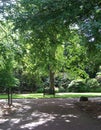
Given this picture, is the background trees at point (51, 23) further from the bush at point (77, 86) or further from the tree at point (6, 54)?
the bush at point (77, 86)

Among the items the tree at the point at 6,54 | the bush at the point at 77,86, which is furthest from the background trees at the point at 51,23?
the bush at the point at 77,86

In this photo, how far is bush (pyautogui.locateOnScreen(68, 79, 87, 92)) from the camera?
42719 mm

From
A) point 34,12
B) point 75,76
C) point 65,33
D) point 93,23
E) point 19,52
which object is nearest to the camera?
point 93,23

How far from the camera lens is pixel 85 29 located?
1080 centimetres

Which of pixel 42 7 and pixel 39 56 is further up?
pixel 42 7

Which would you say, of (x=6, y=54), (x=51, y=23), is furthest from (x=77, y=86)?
(x=51, y=23)

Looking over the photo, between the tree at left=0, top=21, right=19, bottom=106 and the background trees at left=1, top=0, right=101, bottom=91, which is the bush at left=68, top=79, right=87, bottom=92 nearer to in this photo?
the tree at left=0, top=21, right=19, bottom=106

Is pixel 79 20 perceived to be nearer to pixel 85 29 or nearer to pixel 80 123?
pixel 85 29

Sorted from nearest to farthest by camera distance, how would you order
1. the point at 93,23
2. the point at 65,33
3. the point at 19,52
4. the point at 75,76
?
1. the point at 93,23
2. the point at 65,33
3. the point at 19,52
4. the point at 75,76

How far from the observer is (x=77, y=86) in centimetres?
4316

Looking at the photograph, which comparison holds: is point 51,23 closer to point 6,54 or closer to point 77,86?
point 6,54

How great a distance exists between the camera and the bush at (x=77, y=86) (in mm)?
42719

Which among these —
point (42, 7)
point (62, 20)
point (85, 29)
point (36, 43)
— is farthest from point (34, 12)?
point (36, 43)

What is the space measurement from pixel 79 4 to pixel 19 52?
627 centimetres
